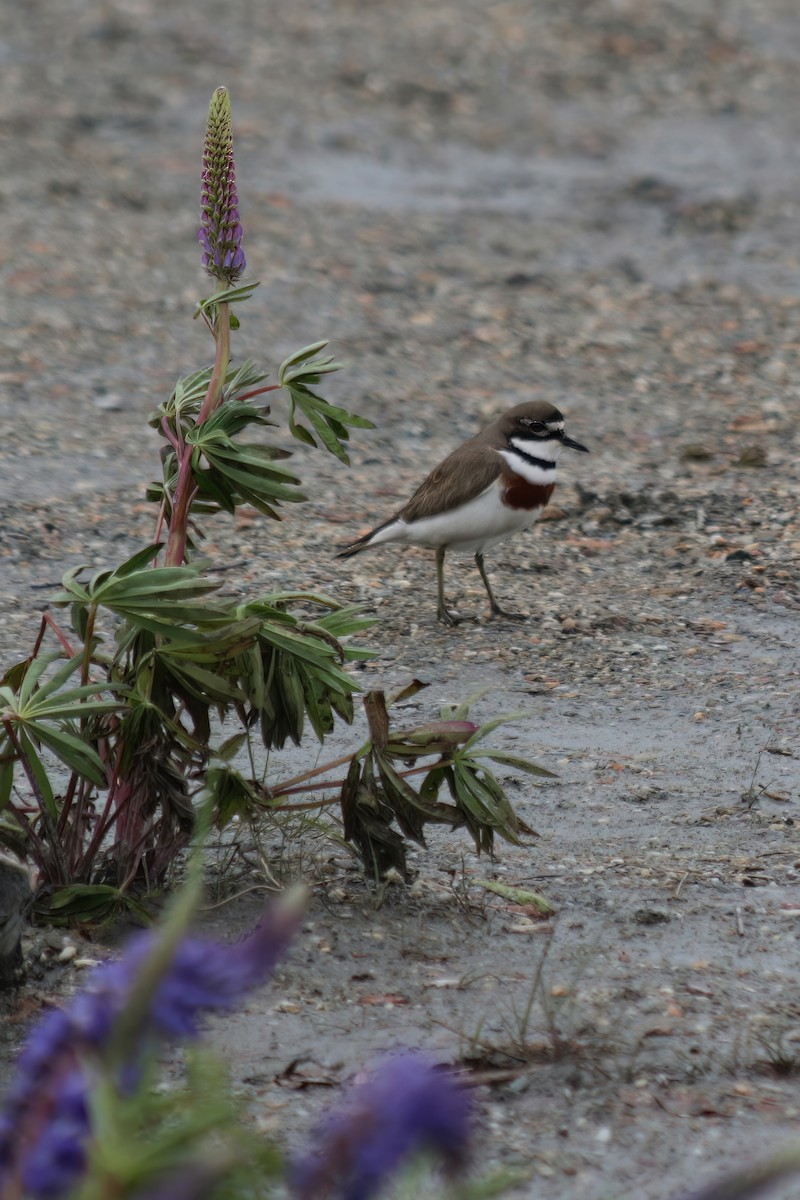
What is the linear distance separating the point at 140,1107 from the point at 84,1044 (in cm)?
19

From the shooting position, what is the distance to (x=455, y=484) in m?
6.63

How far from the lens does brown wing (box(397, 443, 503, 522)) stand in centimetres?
659

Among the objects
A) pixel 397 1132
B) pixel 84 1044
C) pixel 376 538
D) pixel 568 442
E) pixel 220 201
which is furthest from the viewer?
pixel 568 442

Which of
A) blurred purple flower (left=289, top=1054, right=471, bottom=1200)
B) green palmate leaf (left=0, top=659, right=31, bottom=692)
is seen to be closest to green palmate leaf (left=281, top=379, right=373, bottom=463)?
green palmate leaf (left=0, top=659, right=31, bottom=692)

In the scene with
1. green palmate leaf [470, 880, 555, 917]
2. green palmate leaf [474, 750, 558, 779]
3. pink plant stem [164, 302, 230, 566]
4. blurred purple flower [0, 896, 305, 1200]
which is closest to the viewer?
blurred purple flower [0, 896, 305, 1200]

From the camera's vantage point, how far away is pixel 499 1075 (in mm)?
3367

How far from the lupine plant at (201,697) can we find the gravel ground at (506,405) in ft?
0.92

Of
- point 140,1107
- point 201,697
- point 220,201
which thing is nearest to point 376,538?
point 201,697

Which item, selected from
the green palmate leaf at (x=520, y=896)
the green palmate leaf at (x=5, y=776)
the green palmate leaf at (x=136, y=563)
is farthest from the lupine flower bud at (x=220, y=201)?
the green palmate leaf at (x=520, y=896)

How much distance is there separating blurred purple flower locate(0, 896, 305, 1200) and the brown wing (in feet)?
16.2

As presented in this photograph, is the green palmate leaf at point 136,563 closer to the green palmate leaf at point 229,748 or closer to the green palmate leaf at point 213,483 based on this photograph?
the green palmate leaf at point 213,483

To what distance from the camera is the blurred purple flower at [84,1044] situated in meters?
1.61

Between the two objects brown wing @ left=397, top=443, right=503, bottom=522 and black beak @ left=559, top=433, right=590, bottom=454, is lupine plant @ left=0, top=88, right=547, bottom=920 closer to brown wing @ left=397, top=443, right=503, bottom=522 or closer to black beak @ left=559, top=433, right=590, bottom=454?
brown wing @ left=397, top=443, right=503, bottom=522

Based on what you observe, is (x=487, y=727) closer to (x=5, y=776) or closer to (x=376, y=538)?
(x=5, y=776)
